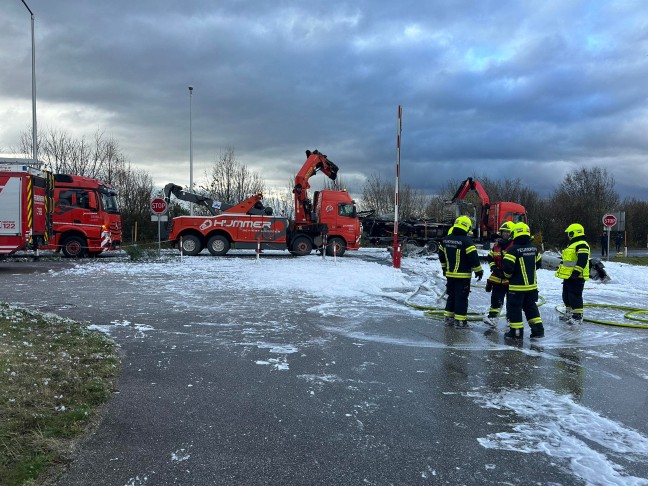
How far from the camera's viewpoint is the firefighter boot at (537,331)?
7.45 m

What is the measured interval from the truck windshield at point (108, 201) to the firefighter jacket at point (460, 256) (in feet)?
57.2

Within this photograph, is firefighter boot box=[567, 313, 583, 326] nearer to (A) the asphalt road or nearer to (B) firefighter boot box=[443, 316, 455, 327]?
(A) the asphalt road

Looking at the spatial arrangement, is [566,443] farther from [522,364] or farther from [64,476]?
[64,476]

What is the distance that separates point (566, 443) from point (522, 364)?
7.80ft

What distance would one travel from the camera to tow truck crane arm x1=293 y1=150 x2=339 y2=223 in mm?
23484

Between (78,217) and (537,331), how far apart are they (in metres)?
19.1

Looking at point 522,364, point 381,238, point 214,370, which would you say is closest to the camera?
point 214,370

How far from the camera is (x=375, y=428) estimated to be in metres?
4.01

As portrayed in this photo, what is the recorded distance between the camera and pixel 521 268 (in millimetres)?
7578

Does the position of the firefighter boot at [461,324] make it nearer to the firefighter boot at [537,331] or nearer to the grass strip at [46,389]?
the firefighter boot at [537,331]

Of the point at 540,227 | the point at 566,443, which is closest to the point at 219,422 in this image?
the point at 566,443

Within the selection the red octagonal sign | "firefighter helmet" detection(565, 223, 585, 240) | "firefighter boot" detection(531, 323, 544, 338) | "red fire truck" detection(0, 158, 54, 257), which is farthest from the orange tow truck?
"firefighter boot" detection(531, 323, 544, 338)

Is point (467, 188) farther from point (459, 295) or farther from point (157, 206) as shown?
point (459, 295)

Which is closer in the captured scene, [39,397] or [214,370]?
[39,397]
